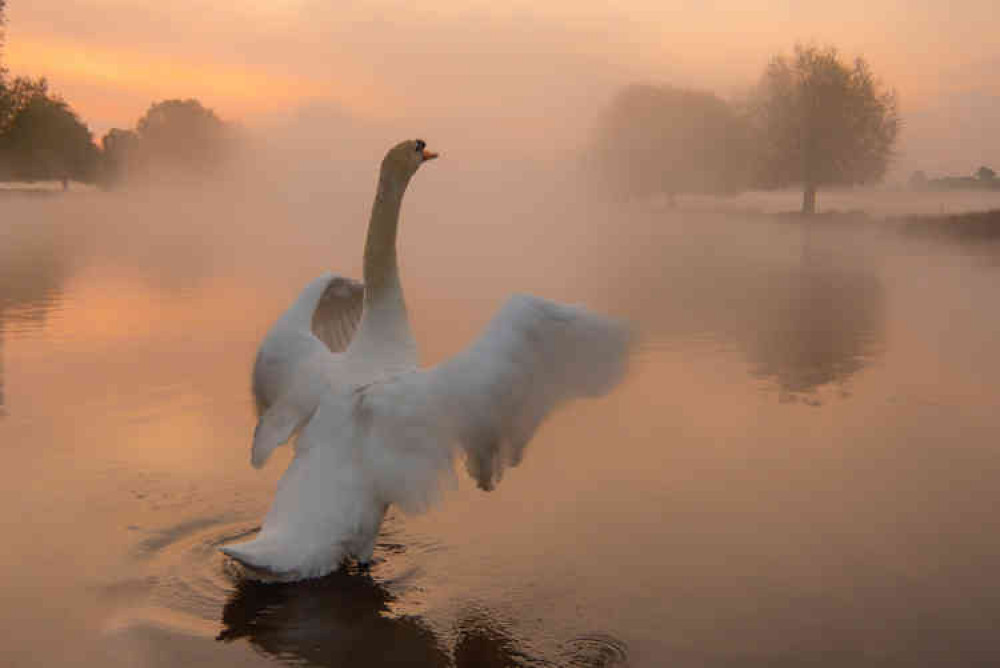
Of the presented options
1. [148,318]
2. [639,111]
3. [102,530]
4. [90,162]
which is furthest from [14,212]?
[102,530]

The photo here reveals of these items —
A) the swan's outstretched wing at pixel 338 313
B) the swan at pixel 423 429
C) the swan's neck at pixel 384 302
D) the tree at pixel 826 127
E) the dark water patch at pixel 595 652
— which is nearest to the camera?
the dark water patch at pixel 595 652

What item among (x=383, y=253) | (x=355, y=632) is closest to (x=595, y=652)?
(x=355, y=632)

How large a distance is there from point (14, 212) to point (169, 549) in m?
83.1

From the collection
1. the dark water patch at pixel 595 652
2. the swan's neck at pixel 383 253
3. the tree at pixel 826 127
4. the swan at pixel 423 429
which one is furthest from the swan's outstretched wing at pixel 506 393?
the tree at pixel 826 127

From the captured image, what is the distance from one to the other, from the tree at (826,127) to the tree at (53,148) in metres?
59.9

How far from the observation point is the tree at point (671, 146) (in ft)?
302

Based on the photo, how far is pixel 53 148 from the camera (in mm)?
105938

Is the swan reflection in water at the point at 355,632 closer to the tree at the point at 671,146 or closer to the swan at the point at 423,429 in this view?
the swan at the point at 423,429

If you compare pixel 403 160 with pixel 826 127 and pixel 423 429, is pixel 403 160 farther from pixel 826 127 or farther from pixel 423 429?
pixel 826 127

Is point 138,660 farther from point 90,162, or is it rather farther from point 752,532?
point 90,162

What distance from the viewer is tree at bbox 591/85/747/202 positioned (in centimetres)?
9219

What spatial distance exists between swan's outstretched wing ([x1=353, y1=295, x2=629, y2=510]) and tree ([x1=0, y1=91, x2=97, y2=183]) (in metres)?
93.7

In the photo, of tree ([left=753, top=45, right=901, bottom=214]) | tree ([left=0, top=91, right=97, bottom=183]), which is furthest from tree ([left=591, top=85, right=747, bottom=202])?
tree ([left=0, top=91, right=97, bottom=183])

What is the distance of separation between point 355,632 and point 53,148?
4357 inches
